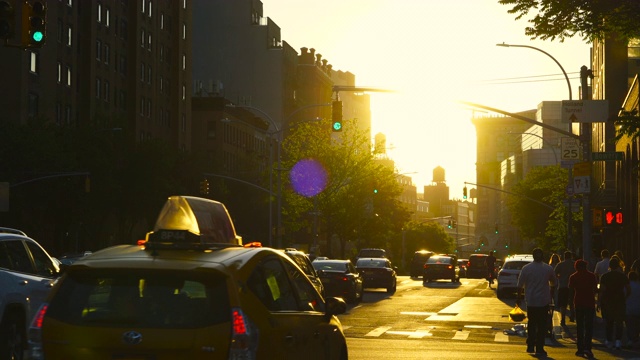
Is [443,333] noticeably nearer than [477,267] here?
Yes

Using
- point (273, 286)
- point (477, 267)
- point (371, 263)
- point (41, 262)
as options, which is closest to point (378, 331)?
point (41, 262)

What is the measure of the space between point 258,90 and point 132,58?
3544 cm

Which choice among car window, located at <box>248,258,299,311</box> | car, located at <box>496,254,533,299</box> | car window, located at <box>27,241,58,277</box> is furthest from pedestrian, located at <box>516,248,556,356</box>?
car, located at <box>496,254,533,299</box>

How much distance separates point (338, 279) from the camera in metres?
38.0

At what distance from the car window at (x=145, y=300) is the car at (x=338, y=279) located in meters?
29.3

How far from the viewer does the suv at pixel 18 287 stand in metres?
14.1

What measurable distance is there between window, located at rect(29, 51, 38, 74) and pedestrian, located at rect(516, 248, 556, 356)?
5358 cm

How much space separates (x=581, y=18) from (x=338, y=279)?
18288mm

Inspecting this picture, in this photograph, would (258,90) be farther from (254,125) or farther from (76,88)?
(76,88)

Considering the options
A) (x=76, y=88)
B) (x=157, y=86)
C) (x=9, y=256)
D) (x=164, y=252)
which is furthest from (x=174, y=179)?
(x=164, y=252)

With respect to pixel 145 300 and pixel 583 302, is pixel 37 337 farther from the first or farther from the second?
pixel 583 302

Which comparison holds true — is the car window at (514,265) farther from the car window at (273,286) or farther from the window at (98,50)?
the window at (98,50)

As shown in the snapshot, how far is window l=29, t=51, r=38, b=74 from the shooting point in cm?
6956

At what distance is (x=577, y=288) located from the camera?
2111cm
